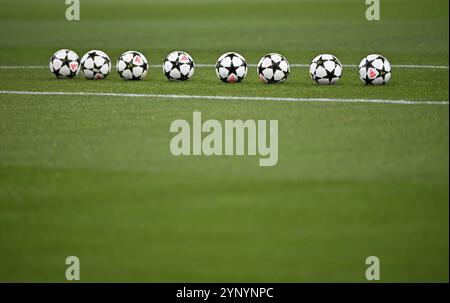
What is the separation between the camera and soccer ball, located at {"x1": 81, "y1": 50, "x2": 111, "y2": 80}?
22469mm

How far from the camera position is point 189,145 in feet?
45.8

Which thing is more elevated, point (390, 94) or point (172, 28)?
point (172, 28)

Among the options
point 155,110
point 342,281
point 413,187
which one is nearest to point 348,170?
point 413,187

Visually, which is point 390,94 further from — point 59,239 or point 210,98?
point 59,239

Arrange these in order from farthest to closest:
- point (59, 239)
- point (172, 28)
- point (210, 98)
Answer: point (172, 28), point (210, 98), point (59, 239)

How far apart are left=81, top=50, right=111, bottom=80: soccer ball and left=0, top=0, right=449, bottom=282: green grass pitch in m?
0.31

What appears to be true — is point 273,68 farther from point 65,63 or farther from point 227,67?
point 65,63

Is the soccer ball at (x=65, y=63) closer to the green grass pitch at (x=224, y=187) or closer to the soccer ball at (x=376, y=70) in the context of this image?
the green grass pitch at (x=224, y=187)

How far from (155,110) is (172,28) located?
23764mm

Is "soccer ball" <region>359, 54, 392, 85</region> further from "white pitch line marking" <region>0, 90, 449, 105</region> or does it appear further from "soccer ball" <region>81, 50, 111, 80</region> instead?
"soccer ball" <region>81, 50, 111, 80</region>

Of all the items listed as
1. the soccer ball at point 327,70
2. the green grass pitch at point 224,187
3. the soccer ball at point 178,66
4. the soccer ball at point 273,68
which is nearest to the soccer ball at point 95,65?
the green grass pitch at point 224,187

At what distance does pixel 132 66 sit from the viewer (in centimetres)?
2233

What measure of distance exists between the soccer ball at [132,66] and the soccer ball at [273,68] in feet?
9.26

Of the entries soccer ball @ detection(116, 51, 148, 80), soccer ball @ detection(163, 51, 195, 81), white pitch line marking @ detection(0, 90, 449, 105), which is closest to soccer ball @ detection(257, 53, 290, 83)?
soccer ball @ detection(163, 51, 195, 81)
